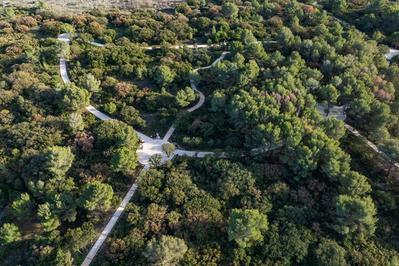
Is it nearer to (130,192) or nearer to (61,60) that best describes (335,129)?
(130,192)

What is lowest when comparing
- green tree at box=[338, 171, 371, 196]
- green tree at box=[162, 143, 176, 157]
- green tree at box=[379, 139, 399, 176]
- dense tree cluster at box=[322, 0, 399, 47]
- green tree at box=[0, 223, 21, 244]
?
green tree at box=[0, 223, 21, 244]

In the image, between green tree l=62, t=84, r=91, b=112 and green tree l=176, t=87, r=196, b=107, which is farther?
green tree l=176, t=87, r=196, b=107

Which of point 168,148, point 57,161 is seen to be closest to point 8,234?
point 57,161

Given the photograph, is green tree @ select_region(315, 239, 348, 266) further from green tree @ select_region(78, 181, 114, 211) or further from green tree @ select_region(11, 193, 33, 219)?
green tree @ select_region(11, 193, 33, 219)

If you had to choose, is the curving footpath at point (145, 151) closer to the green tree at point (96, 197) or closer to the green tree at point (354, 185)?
the green tree at point (96, 197)

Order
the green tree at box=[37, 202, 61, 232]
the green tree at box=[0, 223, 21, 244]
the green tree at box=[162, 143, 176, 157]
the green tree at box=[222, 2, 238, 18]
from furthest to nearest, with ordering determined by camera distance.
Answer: the green tree at box=[222, 2, 238, 18]
the green tree at box=[162, 143, 176, 157]
the green tree at box=[37, 202, 61, 232]
the green tree at box=[0, 223, 21, 244]

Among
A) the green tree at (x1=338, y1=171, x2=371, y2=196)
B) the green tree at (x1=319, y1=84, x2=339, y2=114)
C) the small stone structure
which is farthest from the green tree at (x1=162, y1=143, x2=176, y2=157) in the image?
the small stone structure

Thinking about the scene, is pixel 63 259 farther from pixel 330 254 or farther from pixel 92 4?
pixel 92 4
